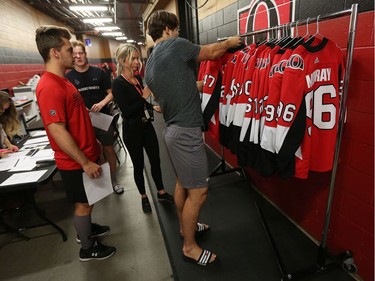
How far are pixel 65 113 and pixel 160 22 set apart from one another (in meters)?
0.81

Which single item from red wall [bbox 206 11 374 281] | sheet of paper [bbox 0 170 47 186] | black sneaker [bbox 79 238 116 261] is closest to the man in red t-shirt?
black sneaker [bbox 79 238 116 261]

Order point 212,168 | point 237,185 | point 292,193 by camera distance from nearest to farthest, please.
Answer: point 292,193 < point 237,185 < point 212,168

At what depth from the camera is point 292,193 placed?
2021 millimetres

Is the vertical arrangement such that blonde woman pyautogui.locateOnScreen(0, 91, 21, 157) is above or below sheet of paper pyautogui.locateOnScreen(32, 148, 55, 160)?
above

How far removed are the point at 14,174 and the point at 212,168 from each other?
2132 mm

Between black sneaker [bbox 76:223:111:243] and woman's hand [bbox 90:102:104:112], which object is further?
woman's hand [bbox 90:102:104:112]

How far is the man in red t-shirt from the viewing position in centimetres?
143

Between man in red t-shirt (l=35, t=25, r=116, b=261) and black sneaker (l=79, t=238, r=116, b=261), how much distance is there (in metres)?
0.21

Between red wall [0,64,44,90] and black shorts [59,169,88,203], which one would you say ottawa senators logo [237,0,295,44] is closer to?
black shorts [59,169,88,203]

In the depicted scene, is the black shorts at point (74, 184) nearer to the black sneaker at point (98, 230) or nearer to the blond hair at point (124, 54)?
the black sneaker at point (98, 230)

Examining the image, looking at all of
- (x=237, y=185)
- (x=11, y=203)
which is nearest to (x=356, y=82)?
(x=237, y=185)

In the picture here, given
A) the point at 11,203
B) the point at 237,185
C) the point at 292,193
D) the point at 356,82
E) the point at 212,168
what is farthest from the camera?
the point at 212,168

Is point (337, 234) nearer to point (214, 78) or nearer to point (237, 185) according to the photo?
point (237, 185)

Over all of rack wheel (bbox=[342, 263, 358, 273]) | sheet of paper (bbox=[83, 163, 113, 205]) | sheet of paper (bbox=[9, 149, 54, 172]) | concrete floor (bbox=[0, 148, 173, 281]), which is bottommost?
concrete floor (bbox=[0, 148, 173, 281])
